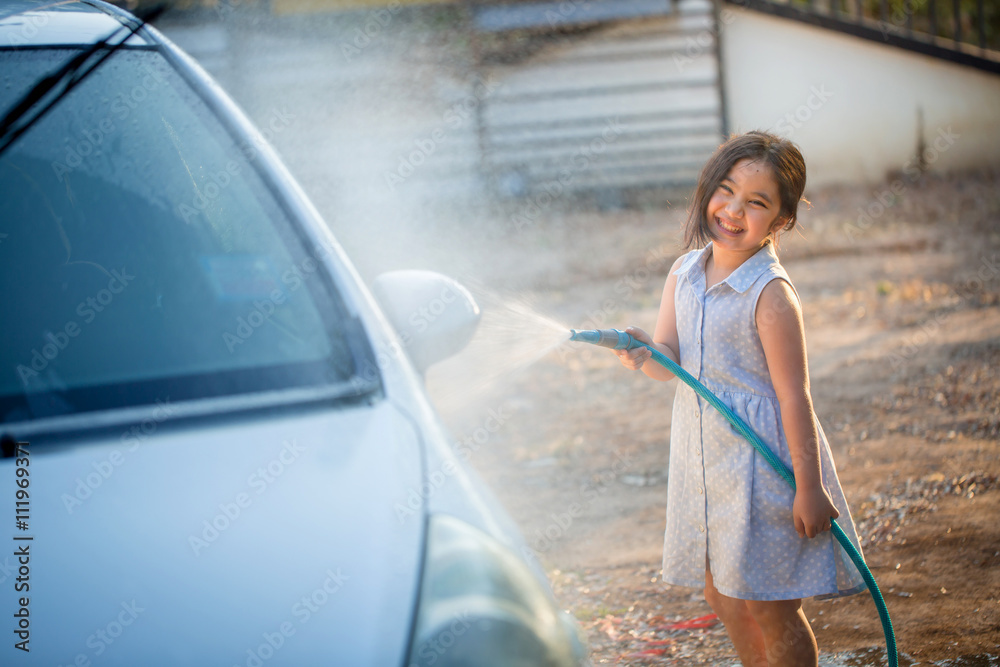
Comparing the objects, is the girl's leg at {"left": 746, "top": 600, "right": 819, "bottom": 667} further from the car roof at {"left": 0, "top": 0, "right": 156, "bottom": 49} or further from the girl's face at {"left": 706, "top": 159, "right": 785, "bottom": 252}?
the car roof at {"left": 0, "top": 0, "right": 156, "bottom": 49}

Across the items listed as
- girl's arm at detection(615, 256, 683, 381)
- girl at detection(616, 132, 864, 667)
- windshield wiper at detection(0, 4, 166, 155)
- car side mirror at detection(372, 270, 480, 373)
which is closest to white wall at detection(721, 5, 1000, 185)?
girl's arm at detection(615, 256, 683, 381)

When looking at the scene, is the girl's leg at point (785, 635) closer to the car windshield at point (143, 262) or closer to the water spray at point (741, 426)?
the water spray at point (741, 426)

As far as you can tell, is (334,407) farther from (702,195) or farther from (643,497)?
(643,497)

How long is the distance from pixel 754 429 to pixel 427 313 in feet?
2.62

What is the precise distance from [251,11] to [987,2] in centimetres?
1228

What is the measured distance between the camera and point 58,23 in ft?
6.91

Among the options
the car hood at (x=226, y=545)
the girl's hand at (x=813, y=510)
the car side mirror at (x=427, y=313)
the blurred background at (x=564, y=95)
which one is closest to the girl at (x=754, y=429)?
the girl's hand at (x=813, y=510)

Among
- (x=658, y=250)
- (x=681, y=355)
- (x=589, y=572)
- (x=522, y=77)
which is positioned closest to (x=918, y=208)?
(x=658, y=250)

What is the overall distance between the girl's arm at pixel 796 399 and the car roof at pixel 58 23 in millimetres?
1668

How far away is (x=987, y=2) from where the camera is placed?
14.7 m


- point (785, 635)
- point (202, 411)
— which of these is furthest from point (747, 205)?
point (202, 411)

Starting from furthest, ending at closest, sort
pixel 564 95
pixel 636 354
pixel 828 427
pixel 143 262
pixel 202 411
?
pixel 564 95 < pixel 828 427 < pixel 636 354 < pixel 143 262 < pixel 202 411

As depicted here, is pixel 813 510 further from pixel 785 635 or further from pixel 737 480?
pixel 785 635

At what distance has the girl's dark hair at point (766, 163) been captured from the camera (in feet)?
6.31
